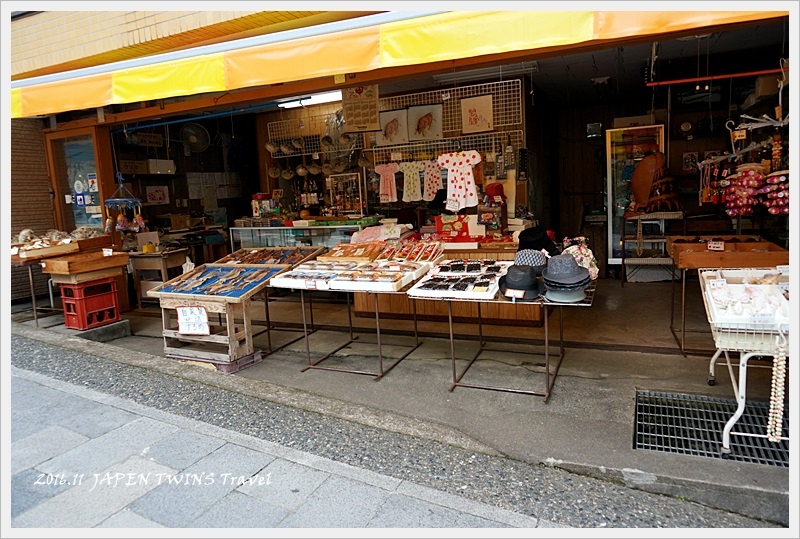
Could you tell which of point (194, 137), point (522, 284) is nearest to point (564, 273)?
point (522, 284)

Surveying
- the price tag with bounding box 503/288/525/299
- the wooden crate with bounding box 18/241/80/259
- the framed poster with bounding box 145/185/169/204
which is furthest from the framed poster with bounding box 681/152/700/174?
the framed poster with bounding box 145/185/169/204

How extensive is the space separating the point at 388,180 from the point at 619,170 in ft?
14.8

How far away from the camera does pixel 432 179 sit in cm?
1009

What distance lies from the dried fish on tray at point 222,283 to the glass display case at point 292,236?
2209 mm

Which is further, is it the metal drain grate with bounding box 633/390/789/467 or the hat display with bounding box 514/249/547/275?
the hat display with bounding box 514/249/547/275

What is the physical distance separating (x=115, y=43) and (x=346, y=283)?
17.1ft

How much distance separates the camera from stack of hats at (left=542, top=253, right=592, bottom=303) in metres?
4.31

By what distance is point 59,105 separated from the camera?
525 cm

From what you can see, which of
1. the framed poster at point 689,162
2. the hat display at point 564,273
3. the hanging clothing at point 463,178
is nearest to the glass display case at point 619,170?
the framed poster at point 689,162

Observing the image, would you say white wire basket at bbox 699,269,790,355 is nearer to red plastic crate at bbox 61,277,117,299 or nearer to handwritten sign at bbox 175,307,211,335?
handwritten sign at bbox 175,307,211,335

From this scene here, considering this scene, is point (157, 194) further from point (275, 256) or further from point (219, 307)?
point (219, 307)

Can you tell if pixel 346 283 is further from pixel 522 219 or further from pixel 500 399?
pixel 522 219

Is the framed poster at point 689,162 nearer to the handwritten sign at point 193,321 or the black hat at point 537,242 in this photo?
the black hat at point 537,242

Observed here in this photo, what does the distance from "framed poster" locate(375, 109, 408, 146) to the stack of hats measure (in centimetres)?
664
